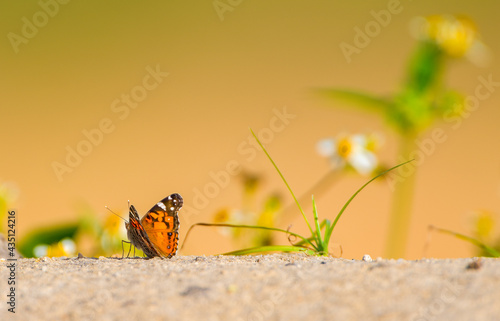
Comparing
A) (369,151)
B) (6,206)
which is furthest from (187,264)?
(6,206)

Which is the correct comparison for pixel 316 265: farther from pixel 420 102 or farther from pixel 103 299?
pixel 420 102

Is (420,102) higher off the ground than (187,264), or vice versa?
(420,102)

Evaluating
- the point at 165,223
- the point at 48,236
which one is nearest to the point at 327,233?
the point at 165,223

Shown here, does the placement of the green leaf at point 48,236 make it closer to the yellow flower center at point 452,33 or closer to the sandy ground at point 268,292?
the sandy ground at point 268,292

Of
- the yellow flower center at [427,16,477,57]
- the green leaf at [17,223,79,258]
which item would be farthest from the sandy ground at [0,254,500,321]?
the yellow flower center at [427,16,477,57]

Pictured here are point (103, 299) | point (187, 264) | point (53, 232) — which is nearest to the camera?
point (103, 299)

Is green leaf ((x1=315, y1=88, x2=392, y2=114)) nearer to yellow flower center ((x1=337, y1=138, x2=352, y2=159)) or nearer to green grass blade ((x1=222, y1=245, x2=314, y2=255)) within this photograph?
yellow flower center ((x1=337, y1=138, x2=352, y2=159))
